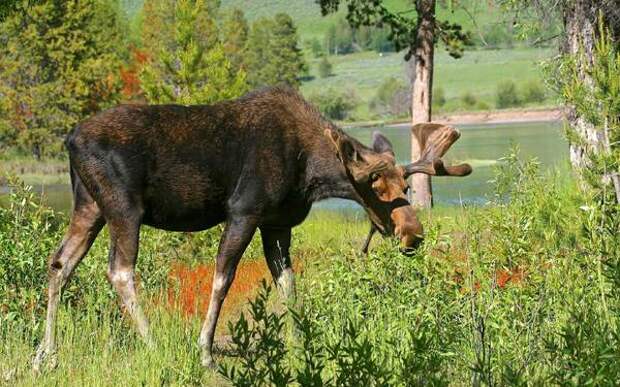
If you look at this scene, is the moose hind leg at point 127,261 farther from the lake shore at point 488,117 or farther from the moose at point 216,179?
the lake shore at point 488,117

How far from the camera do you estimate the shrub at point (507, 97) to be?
130363 millimetres

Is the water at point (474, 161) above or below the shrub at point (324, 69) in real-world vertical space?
above

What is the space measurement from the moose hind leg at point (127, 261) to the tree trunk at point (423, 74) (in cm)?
1386

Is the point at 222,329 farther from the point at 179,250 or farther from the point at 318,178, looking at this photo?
the point at 179,250

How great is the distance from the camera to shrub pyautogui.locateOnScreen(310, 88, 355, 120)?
130875 millimetres

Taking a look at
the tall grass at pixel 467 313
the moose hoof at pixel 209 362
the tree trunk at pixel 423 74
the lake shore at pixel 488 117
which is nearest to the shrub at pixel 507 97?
the lake shore at pixel 488 117

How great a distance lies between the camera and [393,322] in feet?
23.1

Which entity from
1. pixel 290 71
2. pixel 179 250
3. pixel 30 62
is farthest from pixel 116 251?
pixel 290 71

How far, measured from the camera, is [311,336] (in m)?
5.36

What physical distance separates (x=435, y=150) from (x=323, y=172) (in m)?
1.18

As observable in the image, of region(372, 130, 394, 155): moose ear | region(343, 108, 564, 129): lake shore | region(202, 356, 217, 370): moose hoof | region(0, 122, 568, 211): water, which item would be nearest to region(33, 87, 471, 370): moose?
region(202, 356, 217, 370): moose hoof

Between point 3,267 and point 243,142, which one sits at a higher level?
point 243,142

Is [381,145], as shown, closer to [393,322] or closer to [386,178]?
[386,178]

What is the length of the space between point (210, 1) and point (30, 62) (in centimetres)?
4443
